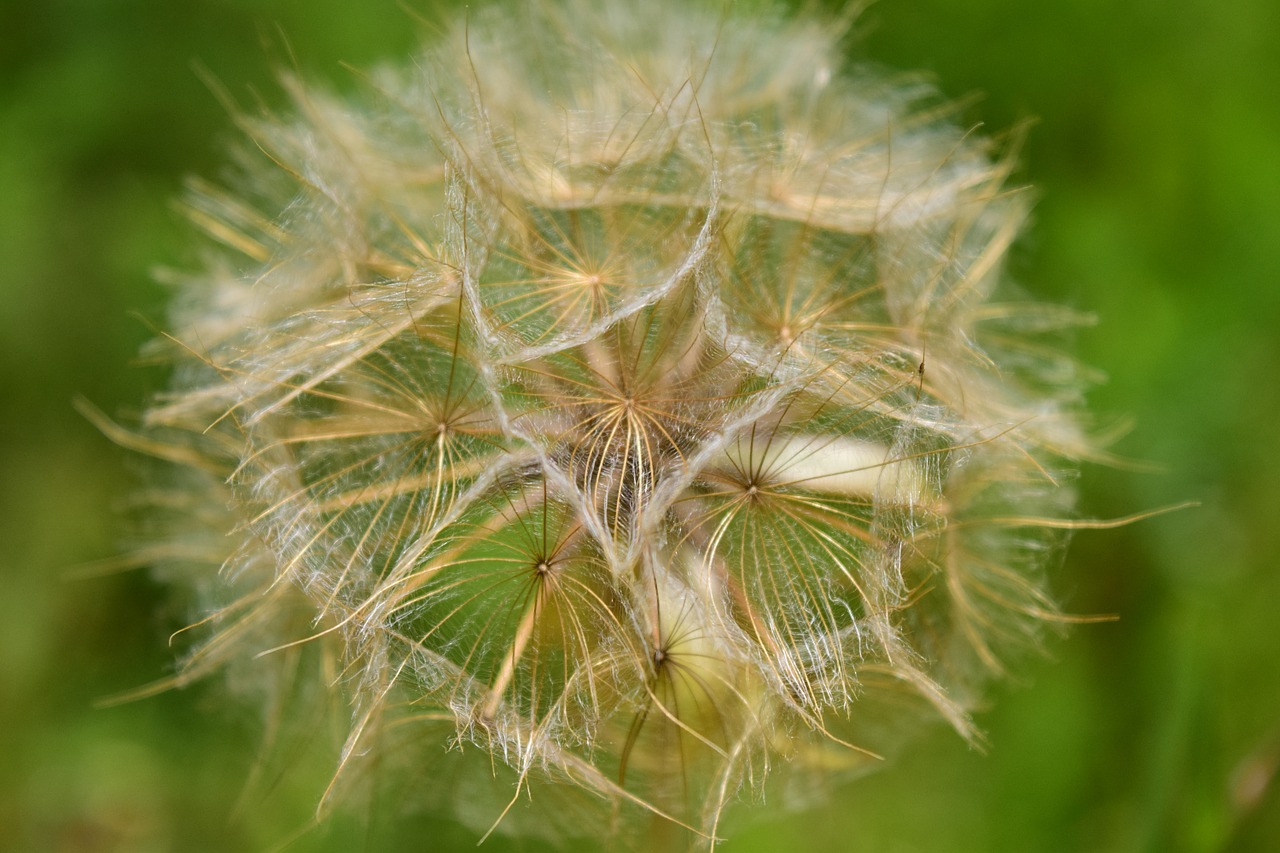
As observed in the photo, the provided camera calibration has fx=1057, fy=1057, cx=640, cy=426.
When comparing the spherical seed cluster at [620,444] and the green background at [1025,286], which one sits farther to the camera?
the green background at [1025,286]

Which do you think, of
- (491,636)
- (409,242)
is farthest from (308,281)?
(491,636)

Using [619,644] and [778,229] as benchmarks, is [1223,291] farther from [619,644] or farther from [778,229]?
[619,644]

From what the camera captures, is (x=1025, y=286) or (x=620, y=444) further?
(x=1025, y=286)

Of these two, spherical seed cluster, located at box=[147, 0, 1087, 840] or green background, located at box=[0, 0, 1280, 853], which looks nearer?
spherical seed cluster, located at box=[147, 0, 1087, 840]

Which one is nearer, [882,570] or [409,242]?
[882,570]
